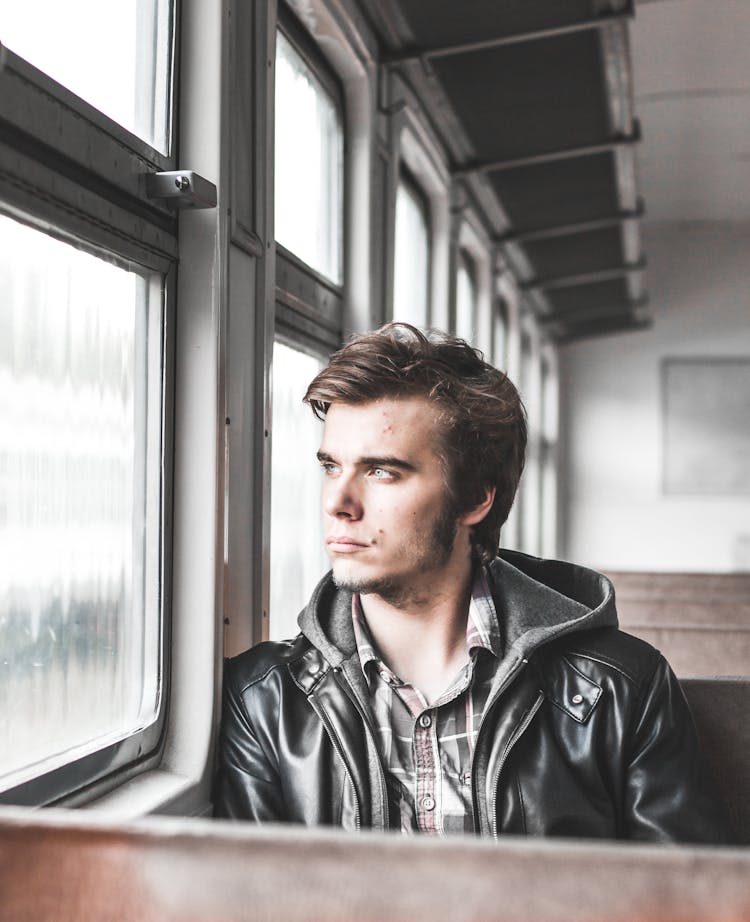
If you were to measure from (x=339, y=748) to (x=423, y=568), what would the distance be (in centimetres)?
28

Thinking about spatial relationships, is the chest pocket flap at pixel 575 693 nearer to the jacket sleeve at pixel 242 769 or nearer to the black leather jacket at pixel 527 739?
the black leather jacket at pixel 527 739

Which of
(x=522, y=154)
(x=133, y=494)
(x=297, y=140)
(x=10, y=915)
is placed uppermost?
(x=522, y=154)

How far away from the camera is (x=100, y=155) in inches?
61.5

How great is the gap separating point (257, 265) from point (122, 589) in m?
0.68

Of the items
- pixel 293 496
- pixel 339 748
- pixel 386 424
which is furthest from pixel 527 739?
pixel 293 496

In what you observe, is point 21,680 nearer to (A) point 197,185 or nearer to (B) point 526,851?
(A) point 197,185

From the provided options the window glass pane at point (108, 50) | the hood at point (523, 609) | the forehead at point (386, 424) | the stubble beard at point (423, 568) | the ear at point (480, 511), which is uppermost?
the window glass pane at point (108, 50)

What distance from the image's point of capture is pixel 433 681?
1691 millimetres

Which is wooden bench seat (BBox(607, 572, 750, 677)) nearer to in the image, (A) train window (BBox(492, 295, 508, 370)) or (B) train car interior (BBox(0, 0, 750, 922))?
(B) train car interior (BBox(0, 0, 750, 922))

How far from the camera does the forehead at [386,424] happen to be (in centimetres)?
168

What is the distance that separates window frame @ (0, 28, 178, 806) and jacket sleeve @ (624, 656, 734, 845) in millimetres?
720

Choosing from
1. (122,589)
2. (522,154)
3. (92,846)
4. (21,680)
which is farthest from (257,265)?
(522,154)

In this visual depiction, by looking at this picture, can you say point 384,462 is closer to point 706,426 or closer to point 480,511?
point 480,511

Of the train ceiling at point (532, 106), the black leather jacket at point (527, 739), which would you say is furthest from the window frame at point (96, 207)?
the train ceiling at point (532, 106)
